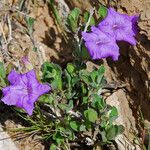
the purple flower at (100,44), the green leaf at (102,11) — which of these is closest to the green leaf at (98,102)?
the purple flower at (100,44)

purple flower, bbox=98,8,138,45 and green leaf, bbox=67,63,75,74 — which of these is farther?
green leaf, bbox=67,63,75,74

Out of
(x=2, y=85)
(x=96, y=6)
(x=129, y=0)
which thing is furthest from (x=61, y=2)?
(x=2, y=85)

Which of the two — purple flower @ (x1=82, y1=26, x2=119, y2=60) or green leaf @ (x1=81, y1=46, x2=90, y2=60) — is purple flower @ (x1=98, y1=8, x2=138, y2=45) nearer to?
purple flower @ (x1=82, y1=26, x2=119, y2=60)

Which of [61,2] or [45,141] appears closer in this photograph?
[45,141]

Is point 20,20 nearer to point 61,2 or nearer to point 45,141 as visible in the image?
point 61,2

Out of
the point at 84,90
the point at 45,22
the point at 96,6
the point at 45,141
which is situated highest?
the point at 96,6

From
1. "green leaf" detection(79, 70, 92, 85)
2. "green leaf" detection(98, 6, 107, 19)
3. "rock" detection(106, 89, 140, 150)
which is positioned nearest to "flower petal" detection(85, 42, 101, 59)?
"green leaf" detection(79, 70, 92, 85)
